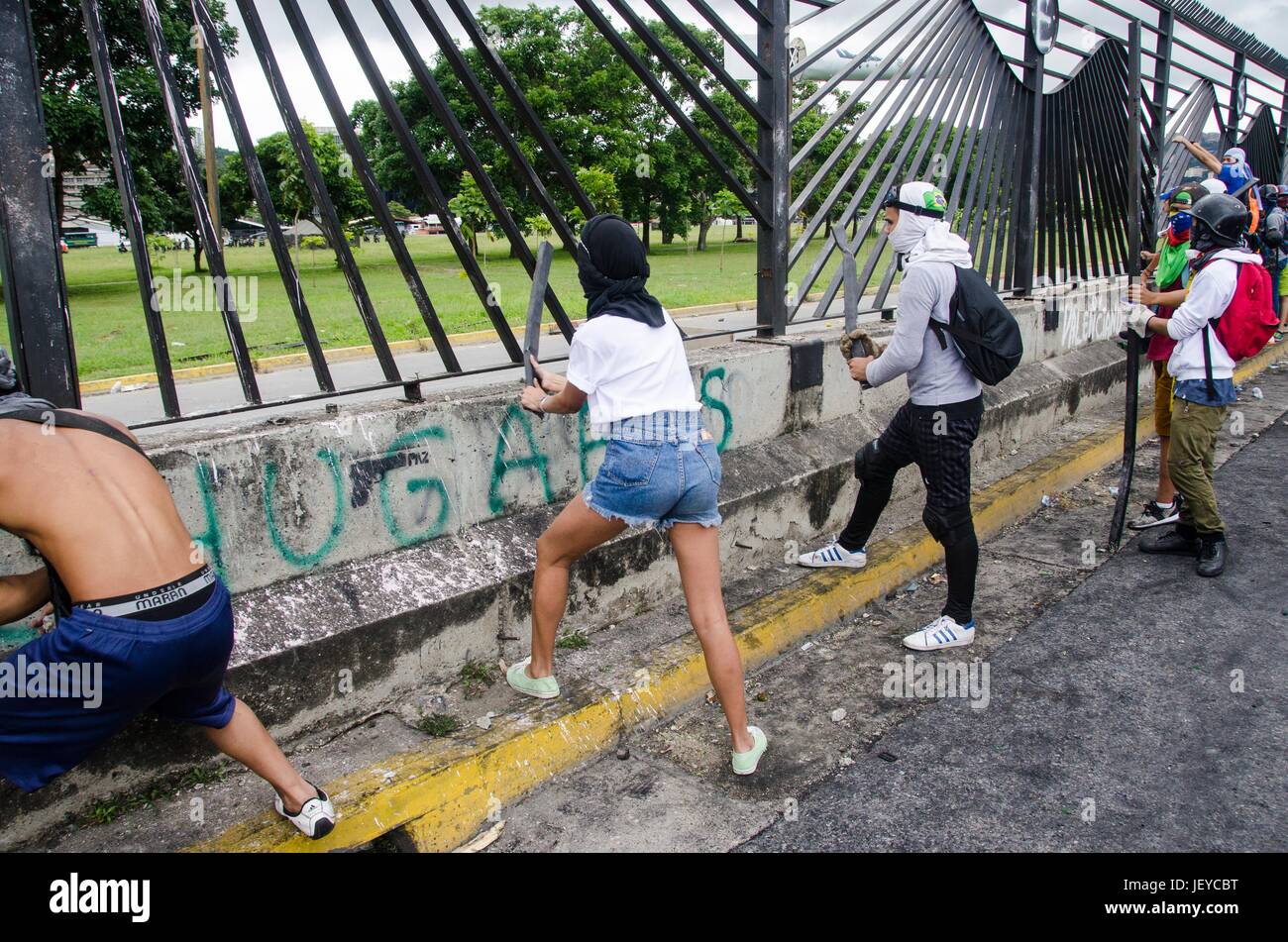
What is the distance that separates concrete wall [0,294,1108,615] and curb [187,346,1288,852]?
0.75 meters

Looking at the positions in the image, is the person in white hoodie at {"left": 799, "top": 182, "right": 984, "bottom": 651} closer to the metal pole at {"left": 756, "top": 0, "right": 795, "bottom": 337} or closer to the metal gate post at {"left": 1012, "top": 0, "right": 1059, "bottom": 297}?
the metal pole at {"left": 756, "top": 0, "right": 795, "bottom": 337}

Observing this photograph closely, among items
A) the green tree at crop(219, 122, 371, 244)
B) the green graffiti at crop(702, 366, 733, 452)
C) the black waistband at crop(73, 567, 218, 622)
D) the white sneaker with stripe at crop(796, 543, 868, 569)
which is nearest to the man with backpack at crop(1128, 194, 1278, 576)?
the white sneaker with stripe at crop(796, 543, 868, 569)

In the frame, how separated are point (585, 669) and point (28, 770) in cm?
174

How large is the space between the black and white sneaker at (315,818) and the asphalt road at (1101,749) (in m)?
1.14

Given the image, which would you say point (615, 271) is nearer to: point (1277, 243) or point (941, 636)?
point (941, 636)

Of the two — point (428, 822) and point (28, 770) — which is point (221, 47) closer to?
point (28, 770)

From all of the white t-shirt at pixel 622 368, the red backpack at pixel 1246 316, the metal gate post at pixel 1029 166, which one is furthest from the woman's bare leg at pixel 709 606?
the metal gate post at pixel 1029 166

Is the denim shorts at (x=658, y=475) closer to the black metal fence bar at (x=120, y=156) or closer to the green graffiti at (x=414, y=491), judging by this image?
the green graffiti at (x=414, y=491)

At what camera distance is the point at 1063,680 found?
11.9 ft

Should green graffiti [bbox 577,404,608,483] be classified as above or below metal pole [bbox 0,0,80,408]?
below

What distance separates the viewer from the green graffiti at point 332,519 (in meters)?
2.97

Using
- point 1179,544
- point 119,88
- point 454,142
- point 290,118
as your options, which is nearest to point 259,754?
point 290,118

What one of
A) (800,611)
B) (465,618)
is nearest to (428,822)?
A: (465,618)

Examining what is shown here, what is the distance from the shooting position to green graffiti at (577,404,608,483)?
12.6 ft
